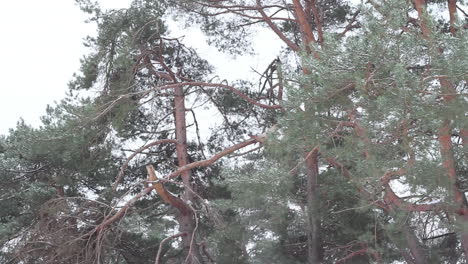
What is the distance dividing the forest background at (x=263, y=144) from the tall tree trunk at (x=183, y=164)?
0.03 m

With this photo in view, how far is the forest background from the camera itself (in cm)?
532

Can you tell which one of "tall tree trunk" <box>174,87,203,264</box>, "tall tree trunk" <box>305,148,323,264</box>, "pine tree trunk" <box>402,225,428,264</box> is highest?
"tall tree trunk" <box>174,87,203,264</box>

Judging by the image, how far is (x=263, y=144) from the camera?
7.35 meters

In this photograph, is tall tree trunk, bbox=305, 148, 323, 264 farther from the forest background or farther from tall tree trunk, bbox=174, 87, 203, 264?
tall tree trunk, bbox=174, 87, 203, 264

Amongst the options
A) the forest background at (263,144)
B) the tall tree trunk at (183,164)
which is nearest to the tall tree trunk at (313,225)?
the forest background at (263,144)

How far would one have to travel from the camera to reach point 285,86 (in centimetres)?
601

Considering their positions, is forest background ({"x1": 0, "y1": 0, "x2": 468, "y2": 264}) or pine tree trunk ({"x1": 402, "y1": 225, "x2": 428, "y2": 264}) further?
pine tree trunk ({"x1": 402, "y1": 225, "x2": 428, "y2": 264})

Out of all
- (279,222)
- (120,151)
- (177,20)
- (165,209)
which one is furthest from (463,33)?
(165,209)

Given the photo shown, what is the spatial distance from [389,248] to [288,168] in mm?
2096

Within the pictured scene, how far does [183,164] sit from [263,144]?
130 inches

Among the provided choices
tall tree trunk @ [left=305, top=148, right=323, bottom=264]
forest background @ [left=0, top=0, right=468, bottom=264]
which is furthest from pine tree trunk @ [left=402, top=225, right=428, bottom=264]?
tall tree trunk @ [left=305, top=148, right=323, bottom=264]

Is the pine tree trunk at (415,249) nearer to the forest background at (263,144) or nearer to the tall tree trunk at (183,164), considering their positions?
the forest background at (263,144)

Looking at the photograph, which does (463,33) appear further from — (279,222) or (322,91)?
(279,222)

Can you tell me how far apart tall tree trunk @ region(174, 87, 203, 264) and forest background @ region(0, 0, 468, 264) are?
27 millimetres
